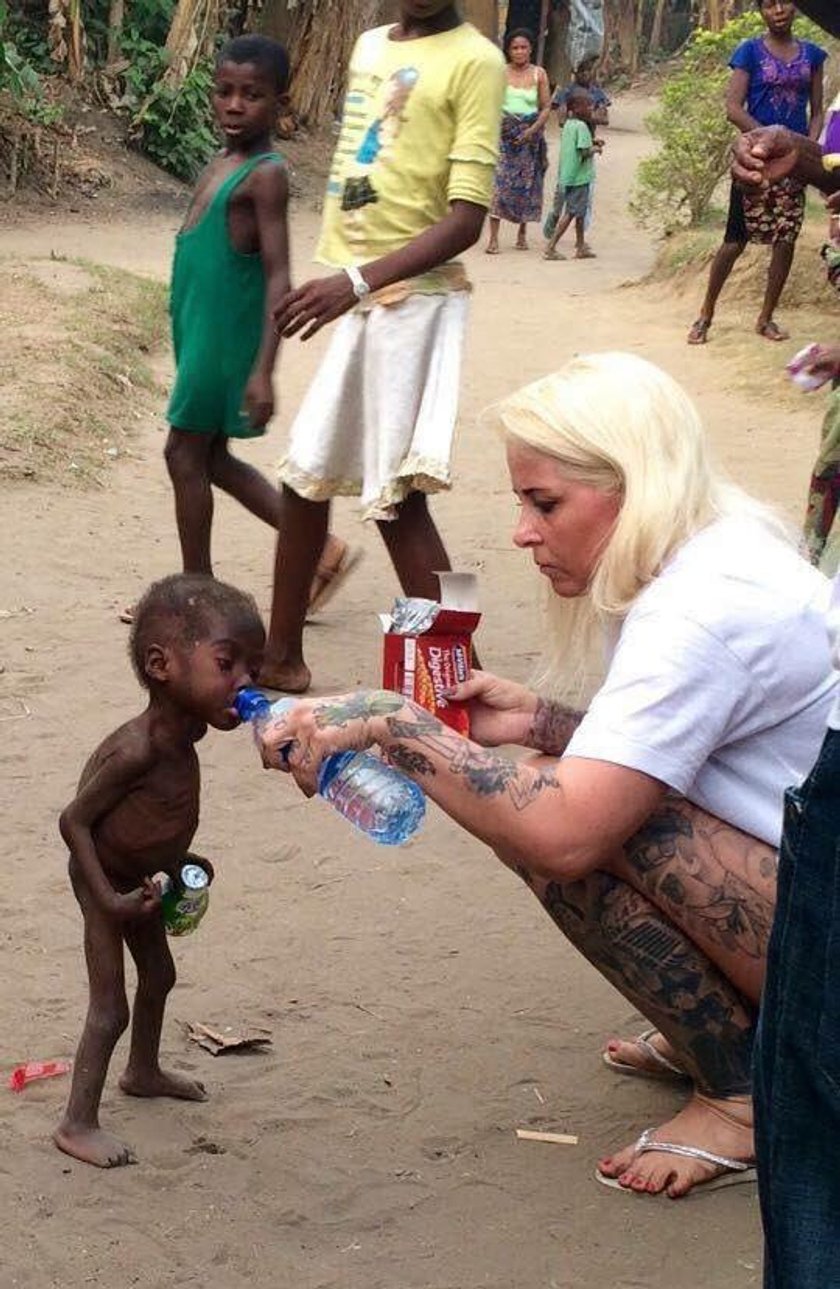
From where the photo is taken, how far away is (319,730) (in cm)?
276

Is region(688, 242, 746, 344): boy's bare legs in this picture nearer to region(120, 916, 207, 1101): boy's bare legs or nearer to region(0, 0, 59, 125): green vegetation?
region(0, 0, 59, 125): green vegetation

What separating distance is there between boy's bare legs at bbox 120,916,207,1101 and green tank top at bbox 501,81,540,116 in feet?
42.8

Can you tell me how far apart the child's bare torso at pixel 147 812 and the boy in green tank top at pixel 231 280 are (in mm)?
2100

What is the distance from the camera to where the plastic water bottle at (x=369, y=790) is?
280 centimetres

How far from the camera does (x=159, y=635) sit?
120 inches

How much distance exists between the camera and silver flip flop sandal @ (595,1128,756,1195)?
3.10 m

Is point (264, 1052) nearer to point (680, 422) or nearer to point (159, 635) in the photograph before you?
point (159, 635)

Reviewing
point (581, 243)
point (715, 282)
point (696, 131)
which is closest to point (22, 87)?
point (581, 243)

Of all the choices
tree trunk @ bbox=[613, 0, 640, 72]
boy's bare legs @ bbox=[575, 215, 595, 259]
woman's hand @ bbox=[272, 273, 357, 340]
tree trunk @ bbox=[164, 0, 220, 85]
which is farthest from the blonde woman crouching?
tree trunk @ bbox=[613, 0, 640, 72]

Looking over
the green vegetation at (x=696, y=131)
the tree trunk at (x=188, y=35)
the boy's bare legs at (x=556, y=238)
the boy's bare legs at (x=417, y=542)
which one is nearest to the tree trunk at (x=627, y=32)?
the tree trunk at (x=188, y=35)

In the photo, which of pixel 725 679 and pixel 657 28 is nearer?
pixel 725 679

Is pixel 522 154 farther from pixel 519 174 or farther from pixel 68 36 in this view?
pixel 68 36

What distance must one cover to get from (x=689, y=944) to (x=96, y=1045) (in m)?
0.96

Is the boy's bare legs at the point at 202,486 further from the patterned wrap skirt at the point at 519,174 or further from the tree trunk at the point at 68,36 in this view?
the tree trunk at the point at 68,36
